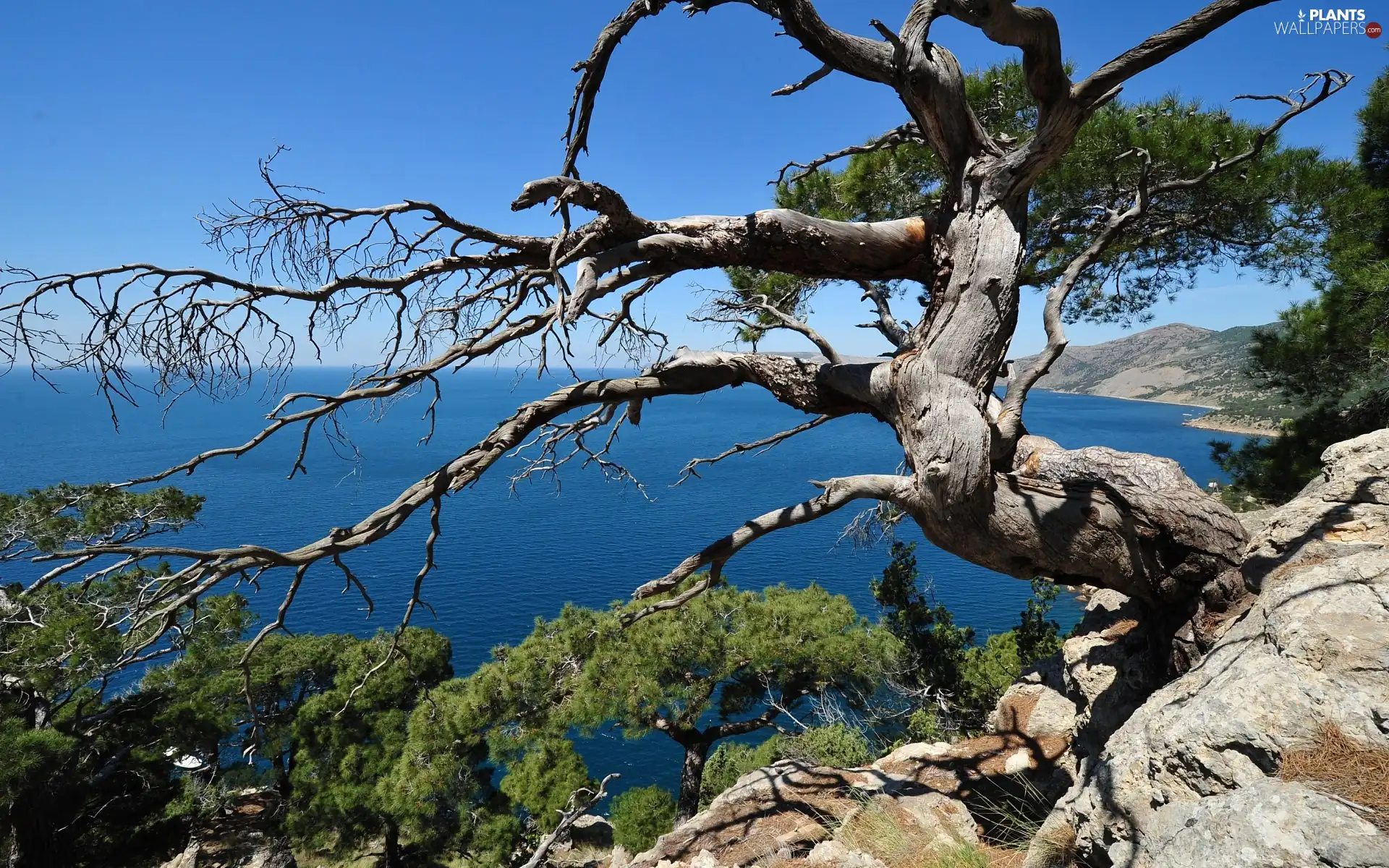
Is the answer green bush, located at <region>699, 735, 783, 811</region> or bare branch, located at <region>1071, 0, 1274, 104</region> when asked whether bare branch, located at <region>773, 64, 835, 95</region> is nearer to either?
bare branch, located at <region>1071, 0, 1274, 104</region>

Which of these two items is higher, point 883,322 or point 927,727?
point 883,322

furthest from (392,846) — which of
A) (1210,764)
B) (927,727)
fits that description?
(1210,764)

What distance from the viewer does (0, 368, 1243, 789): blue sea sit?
19.0 meters

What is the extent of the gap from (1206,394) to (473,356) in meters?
102

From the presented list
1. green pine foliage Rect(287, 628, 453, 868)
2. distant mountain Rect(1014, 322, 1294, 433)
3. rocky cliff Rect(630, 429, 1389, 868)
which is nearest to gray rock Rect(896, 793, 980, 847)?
rocky cliff Rect(630, 429, 1389, 868)

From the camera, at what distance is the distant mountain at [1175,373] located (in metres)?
59.0

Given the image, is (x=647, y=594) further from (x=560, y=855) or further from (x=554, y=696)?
(x=560, y=855)

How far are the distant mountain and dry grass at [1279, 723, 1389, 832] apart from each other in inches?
2238

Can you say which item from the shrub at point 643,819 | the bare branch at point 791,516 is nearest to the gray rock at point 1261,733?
the bare branch at point 791,516

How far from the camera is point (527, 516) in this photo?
3041 centimetres

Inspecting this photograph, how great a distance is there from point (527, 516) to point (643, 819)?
22.7 meters

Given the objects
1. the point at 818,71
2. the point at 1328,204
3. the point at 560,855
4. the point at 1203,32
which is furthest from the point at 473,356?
the point at 560,855

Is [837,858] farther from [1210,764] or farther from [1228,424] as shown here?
[1228,424]

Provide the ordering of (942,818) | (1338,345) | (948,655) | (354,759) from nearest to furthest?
(942,818) < (1338,345) < (948,655) < (354,759)
